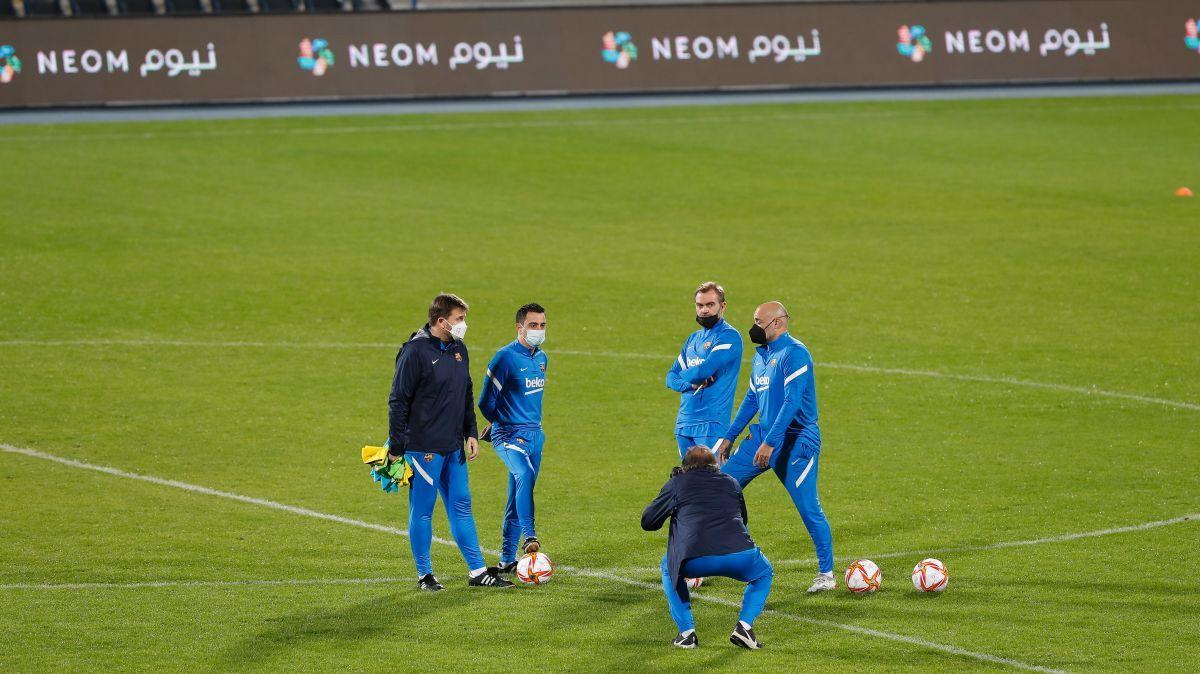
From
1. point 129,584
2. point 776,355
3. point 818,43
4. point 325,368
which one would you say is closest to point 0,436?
point 325,368

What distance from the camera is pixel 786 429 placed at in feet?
41.0

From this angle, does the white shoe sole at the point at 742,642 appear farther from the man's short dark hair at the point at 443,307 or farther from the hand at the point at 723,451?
the man's short dark hair at the point at 443,307

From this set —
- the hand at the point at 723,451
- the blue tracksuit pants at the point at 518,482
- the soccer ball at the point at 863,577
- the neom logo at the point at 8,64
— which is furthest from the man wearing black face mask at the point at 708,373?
the neom logo at the point at 8,64

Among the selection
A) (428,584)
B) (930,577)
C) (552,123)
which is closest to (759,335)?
(930,577)

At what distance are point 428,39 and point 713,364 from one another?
25.6 metres

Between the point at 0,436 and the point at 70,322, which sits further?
the point at 70,322

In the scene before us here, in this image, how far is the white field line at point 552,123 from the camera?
3638 centimetres

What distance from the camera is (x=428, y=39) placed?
37.4 metres

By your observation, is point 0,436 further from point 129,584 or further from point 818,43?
point 818,43

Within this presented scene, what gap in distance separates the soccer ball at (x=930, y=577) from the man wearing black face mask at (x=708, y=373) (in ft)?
6.84

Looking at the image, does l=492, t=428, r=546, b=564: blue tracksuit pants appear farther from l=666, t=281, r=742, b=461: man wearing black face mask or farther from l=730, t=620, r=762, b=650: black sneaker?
l=730, t=620, r=762, b=650: black sneaker

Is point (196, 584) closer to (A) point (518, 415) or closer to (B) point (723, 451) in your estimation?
(A) point (518, 415)

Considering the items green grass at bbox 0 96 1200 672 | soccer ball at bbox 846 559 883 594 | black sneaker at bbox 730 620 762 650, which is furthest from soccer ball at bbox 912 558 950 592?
black sneaker at bbox 730 620 762 650

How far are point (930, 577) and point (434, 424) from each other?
4.03 m
